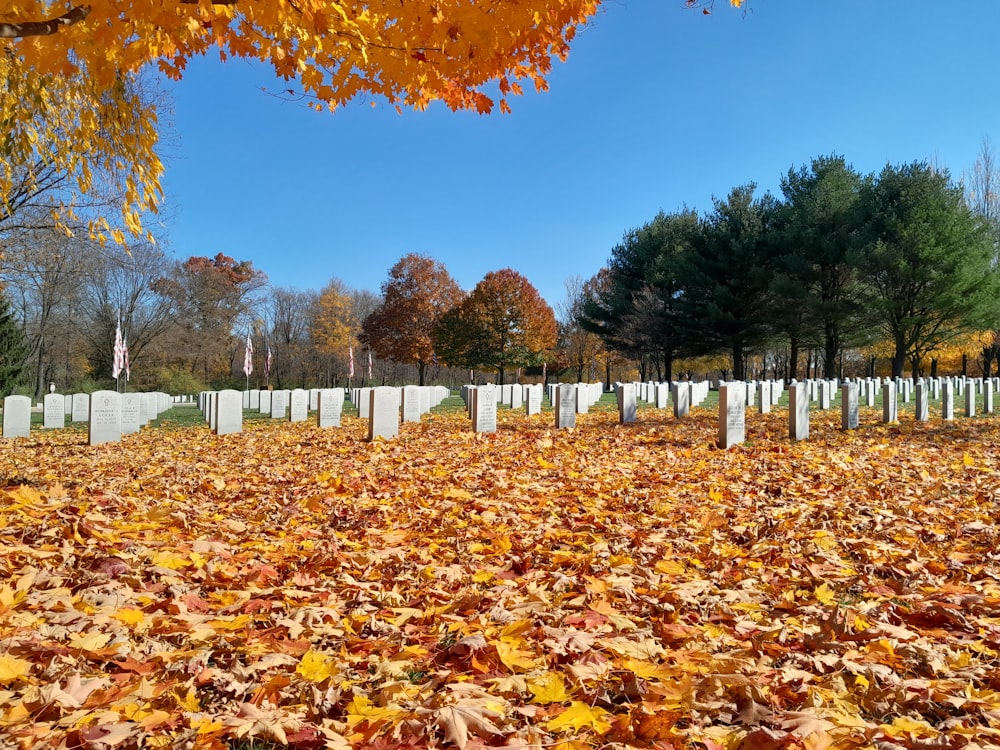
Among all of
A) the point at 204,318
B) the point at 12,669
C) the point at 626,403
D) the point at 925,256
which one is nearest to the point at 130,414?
the point at 626,403

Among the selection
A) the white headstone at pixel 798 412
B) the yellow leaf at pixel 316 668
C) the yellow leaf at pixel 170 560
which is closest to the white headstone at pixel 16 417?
the yellow leaf at pixel 170 560

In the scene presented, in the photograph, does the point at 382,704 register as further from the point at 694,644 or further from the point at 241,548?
the point at 241,548

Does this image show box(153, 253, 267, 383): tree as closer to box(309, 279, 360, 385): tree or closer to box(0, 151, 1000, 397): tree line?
box(0, 151, 1000, 397): tree line

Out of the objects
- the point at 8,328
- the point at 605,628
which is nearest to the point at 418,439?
the point at 605,628

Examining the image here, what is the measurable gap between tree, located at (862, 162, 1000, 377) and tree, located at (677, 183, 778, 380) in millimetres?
6154

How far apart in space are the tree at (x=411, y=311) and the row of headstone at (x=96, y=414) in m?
29.1

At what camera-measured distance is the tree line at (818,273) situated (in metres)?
28.0

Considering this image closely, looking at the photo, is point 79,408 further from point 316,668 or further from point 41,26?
point 316,668

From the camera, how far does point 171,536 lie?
417 cm

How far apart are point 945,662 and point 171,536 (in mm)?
4626

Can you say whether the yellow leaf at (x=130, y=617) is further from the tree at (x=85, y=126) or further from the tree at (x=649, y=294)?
the tree at (x=649, y=294)

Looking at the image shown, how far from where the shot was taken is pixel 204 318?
157ft

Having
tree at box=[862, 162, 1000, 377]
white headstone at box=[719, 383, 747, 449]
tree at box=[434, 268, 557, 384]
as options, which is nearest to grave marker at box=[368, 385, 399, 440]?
white headstone at box=[719, 383, 747, 449]

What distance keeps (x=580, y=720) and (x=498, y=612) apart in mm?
1008
